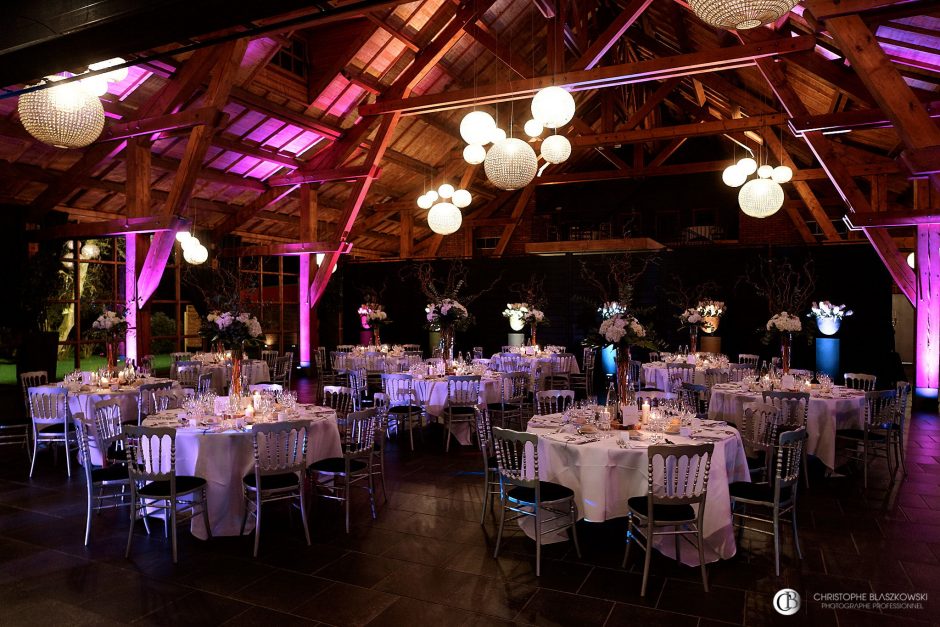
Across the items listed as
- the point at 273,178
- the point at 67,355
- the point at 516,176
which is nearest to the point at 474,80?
the point at 273,178

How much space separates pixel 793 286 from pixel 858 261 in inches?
51.8

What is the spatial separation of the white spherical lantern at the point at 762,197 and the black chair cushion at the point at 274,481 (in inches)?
263

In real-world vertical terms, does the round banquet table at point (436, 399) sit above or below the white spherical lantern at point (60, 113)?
below

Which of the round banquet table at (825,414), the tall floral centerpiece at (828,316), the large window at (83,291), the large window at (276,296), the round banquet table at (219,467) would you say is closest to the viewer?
Result: the round banquet table at (219,467)

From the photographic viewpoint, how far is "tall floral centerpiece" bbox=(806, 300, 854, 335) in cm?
1089

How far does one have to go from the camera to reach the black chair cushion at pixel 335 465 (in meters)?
4.61

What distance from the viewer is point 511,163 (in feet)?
23.1

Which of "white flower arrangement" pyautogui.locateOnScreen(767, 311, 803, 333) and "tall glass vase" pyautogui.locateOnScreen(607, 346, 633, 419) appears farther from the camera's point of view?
"white flower arrangement" pyautogui.locateOnScreen(767, 311, 803, 333)

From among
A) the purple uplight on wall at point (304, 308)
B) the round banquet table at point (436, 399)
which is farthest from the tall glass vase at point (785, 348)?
the purple uplight on wall at point (304, 308)

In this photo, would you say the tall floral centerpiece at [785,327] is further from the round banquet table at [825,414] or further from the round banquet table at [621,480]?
the round banquet table at [621,480]

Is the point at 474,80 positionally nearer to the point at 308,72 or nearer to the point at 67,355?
the point at 308,72

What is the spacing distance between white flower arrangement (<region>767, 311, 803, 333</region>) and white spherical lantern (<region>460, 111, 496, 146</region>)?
12.6ft

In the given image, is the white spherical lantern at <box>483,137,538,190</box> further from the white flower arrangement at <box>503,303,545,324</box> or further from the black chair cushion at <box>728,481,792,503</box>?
the white flower arrangement at <box>503,303,545,324</box>
